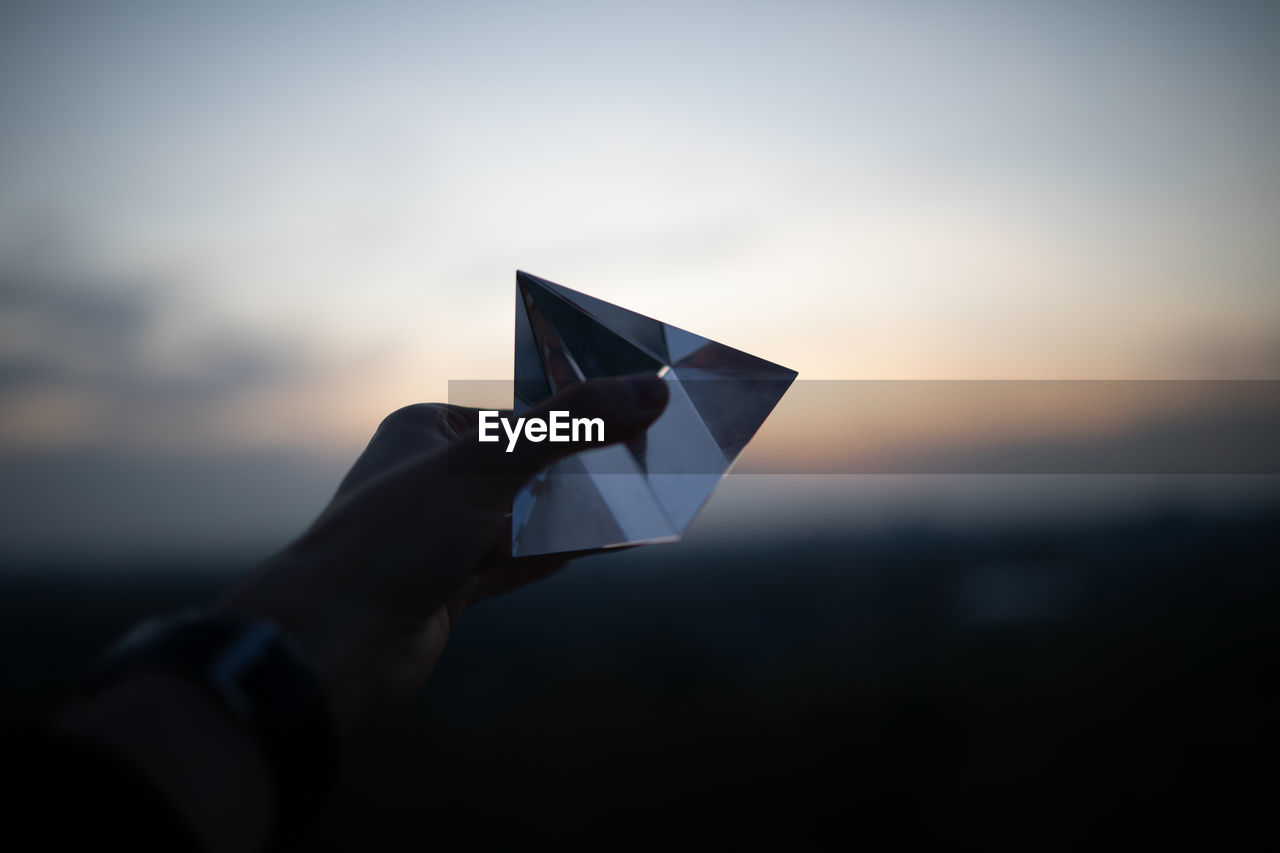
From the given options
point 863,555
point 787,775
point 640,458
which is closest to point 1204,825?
point 787,775

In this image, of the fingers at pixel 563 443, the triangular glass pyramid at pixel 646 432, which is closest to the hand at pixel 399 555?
the fingers at pixel 563 443

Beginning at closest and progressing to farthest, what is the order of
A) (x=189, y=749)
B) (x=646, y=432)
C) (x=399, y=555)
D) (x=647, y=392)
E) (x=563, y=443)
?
(x=189, y=749) < (x=399, y=555) < (x=563, y=443) < (x=647, y=392) < (x=646, y=432)

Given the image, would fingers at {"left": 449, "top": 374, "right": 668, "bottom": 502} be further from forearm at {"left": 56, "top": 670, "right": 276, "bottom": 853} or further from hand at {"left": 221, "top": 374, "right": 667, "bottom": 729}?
forearm at {"left": 56, "top": 670, "right": 276, "bottom": 853}

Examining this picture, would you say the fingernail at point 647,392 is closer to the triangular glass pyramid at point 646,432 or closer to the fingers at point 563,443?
the fingers at point 563,443

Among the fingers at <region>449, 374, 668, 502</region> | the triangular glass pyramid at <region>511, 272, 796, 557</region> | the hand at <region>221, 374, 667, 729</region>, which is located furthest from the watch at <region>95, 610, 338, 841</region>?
the triangular glass pyramid at <region>511, 272, 796, 557</region>

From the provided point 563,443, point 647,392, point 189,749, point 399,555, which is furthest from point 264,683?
point 647,392

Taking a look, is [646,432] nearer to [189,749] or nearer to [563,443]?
[563,443]
